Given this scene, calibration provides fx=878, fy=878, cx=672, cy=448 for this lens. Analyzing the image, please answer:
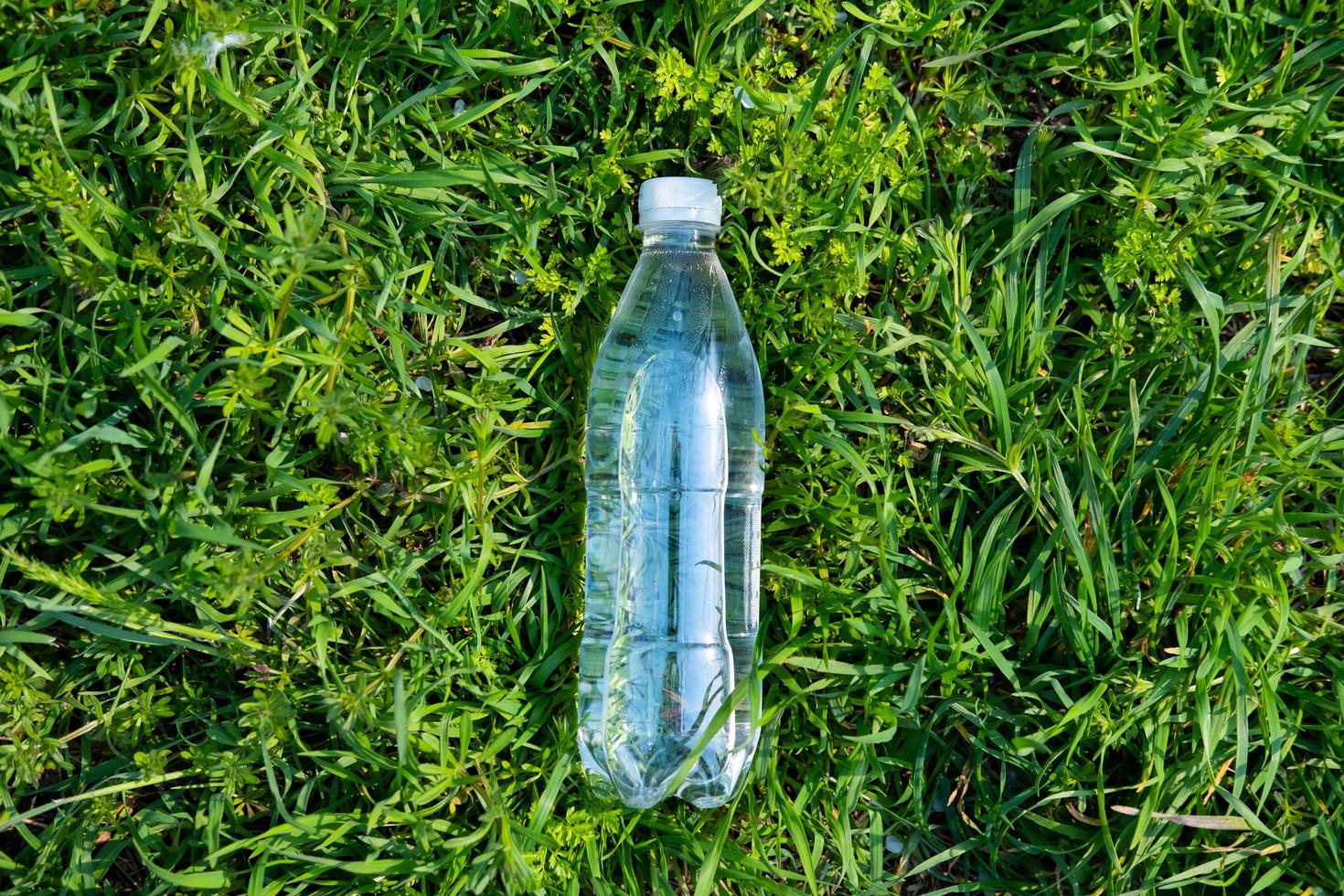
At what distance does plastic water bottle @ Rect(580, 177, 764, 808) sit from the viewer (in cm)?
208

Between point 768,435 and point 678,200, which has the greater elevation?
point 678,200

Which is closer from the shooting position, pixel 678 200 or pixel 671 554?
pixel 678 200

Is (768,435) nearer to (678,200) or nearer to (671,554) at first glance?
(671,554)

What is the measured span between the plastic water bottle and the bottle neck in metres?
0.04

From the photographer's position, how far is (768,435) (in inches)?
83.6

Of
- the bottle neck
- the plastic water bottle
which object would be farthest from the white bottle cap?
the plastic water bottle

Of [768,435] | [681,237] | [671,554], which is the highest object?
[681,237]

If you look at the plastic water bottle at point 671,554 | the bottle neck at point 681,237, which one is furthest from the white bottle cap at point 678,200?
the plastic water bottle at point 671,554

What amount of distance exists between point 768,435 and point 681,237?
51 cm

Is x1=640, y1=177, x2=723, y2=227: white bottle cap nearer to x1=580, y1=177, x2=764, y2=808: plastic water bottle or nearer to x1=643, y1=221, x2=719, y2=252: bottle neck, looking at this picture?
x1=643, y1=221, x2=719, y2=252: bottle neck

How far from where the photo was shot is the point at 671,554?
2.12 meters

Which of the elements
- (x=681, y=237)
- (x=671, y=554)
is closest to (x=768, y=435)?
(x=671, y=554)

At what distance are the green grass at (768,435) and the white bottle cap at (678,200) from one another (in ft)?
0.46

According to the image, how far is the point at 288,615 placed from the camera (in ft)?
6.61
